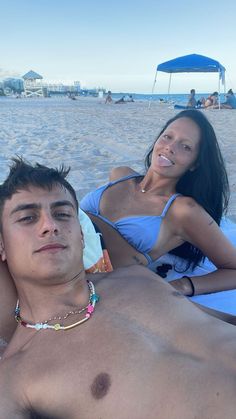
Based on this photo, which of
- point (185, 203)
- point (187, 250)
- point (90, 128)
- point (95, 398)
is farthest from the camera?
point (90, 128)

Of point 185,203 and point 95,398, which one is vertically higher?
point 185,203

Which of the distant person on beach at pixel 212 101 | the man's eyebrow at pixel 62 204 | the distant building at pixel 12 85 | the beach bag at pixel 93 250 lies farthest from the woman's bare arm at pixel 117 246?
the distant building at pixel 12 85

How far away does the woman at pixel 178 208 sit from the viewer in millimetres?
2146

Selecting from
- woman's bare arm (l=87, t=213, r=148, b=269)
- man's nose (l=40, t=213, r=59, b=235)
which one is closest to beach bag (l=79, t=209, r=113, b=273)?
woman's bare arm (l=87, t=213, r=148, b=269)

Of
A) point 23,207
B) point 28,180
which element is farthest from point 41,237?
point 28,180

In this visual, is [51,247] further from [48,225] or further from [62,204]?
[62,204]

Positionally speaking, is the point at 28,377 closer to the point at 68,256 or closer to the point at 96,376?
the point at 96,376

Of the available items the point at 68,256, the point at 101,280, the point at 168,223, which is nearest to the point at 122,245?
the point at 168,223

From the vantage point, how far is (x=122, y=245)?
227cm

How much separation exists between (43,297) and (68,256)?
0.57 feet

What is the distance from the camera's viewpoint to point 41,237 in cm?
140

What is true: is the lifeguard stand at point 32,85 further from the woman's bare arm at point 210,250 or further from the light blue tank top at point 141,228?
the woman's bare arm at point 210,250

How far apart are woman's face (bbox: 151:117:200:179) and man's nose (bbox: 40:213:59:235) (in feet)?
3.33

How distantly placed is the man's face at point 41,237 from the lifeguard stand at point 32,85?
39835 millimetres
